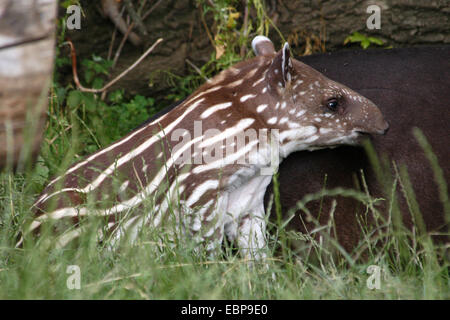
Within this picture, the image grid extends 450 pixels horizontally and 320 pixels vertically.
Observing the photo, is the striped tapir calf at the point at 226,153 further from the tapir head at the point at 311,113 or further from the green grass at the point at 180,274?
the green grass at the point at 180,274

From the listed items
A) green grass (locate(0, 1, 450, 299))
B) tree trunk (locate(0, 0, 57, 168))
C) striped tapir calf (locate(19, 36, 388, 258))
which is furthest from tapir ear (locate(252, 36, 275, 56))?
tree trunk (locate(0, 0, 57, 168))

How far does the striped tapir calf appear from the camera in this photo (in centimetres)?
261

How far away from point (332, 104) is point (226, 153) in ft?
1.53

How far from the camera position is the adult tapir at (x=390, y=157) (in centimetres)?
278

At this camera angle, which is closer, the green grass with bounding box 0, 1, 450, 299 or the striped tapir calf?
the green grass with bounding box 0, 1, 450, 299

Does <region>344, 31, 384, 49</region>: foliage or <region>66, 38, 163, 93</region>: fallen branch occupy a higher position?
<region>344, 31, 384, 49</region>: foliage

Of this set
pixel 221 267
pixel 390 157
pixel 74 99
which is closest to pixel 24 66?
pixel 221 267

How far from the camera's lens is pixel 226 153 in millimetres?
2629

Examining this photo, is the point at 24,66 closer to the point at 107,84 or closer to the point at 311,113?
the point at 311,113

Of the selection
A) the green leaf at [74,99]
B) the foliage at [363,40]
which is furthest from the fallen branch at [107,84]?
the foliage at [363,40]

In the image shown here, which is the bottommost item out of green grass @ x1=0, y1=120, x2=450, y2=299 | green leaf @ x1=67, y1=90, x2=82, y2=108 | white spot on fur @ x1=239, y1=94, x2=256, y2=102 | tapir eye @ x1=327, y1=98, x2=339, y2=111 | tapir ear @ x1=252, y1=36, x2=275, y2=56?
green grass @ x1=0, y1=120, x2=450, y2=299

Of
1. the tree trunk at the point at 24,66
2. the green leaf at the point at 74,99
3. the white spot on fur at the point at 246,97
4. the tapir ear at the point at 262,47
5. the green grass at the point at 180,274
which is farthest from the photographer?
the green leaf at the point at 74,99

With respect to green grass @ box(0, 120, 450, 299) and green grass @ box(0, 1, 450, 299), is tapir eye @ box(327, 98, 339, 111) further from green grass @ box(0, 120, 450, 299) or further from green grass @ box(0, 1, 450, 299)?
green grass @ box(0, 120, 450, 299)
